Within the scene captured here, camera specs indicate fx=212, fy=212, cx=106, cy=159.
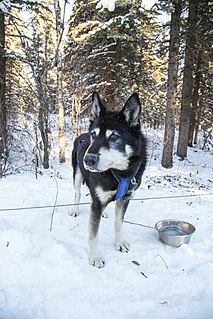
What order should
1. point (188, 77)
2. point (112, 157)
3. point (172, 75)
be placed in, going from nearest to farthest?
point (112, 157) → point (172, 75) → point (188, 77)

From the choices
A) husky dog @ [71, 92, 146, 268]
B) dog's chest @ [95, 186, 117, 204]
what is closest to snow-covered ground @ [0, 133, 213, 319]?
husky dog @ [71, 92, 146, 268]

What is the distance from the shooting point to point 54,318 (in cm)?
198

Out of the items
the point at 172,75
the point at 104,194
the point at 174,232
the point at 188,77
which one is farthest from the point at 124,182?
the point at 188,77

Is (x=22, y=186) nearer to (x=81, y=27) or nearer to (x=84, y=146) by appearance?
(x=84, y=146)

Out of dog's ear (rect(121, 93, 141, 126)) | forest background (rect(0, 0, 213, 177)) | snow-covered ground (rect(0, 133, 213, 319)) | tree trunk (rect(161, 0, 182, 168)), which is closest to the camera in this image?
snow-covered ground (rect(0, 133, 213, 319))

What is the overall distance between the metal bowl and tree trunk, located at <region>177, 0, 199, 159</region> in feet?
24.2

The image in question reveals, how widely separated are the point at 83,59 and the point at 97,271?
9218mm

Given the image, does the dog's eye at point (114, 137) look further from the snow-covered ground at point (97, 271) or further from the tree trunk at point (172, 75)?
the tree trunk at point (172, 75)

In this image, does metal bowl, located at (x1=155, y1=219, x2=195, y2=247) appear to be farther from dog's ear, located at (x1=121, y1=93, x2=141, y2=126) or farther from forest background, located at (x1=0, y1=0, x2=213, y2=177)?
forest background, located at (x1=0, y1=0, x2=213, y2=177)

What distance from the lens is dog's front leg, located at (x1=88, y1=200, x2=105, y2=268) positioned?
274 centimetres

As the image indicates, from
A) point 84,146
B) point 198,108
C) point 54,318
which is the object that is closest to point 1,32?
point 84,146

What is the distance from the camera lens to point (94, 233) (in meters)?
2.81

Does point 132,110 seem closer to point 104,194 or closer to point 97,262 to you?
A: point 104,194

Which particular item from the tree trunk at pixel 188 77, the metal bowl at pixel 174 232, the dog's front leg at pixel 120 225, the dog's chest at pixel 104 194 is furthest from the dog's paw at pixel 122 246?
the tree trunk at pixel 188 77
